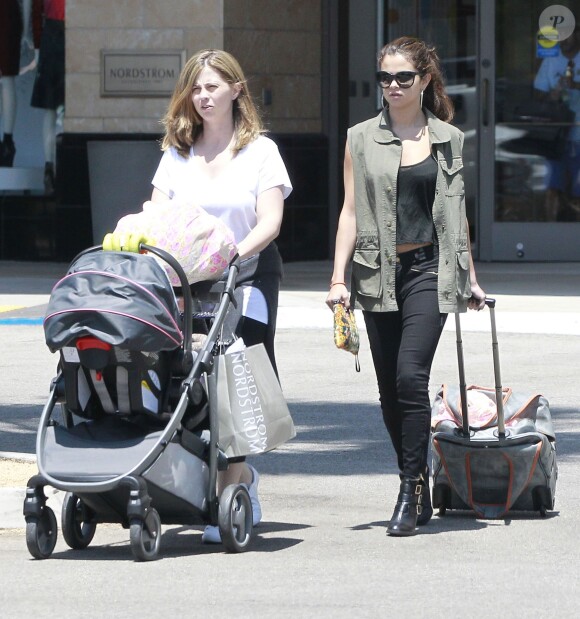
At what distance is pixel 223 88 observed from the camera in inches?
251

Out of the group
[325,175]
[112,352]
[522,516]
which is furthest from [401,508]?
[325,175]

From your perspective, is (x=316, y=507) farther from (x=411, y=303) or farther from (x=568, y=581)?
(x=568, y=581)

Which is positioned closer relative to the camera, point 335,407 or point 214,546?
point 214,546

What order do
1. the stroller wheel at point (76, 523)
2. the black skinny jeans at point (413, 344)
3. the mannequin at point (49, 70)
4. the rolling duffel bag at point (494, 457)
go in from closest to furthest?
the stroller wheel at point (76, 523) < the black skinny jeans at point (413, 344) < the rolling duffel bag at point (494, 457) < the mannequin at point (49, 70)

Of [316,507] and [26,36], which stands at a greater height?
[26,36]

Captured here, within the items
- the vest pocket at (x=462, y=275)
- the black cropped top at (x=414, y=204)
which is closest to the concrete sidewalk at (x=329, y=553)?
the vest pocket at (x=462, y=275)

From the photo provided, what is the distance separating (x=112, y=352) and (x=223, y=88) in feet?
4.07

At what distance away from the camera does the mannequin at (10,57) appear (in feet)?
60.1

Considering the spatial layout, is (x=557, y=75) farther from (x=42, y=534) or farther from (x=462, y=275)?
(x=42, y=534)

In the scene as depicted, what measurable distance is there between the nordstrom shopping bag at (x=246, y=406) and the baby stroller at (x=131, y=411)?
2.4 inches

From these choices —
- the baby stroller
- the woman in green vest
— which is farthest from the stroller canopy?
the woman in green vest

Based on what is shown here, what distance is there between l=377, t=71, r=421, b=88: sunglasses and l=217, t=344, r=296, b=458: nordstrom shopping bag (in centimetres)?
115

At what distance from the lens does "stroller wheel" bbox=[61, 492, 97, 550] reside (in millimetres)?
6004

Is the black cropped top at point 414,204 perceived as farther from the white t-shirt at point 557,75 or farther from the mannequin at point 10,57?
the mannequin at point 10,57
